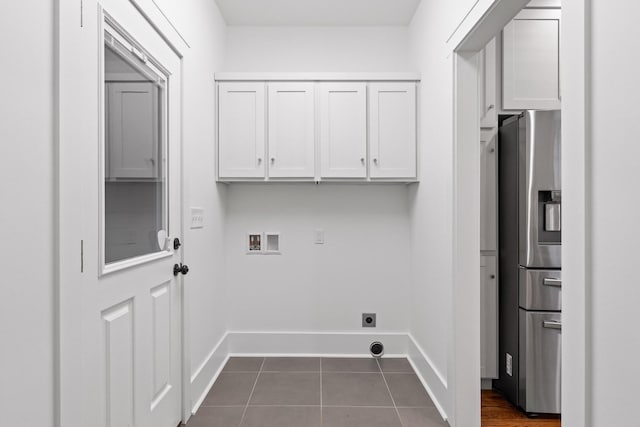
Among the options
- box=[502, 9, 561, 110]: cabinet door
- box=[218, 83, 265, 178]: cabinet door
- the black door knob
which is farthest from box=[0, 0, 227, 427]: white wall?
box=[502, 9, 561, 110]: cabinet door

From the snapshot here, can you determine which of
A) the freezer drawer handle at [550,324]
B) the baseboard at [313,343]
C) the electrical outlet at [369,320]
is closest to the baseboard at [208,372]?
the baseboard at [313,343]

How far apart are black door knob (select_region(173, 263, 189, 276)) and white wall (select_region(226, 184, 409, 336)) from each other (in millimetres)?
1072

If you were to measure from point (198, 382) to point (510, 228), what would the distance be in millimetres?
2217

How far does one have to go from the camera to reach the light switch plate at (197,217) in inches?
89.5

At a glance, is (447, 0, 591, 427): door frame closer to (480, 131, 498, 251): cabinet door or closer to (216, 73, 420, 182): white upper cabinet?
(480, 131, 498, 251): cabinet door

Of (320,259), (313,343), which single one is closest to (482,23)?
(320,259)

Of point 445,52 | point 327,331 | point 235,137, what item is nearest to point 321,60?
point 235,137

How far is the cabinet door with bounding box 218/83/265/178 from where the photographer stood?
2863 mm

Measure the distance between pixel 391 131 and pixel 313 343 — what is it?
1845 millimetres

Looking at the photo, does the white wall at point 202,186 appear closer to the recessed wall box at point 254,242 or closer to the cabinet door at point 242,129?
the cabinet door at point 242,129
